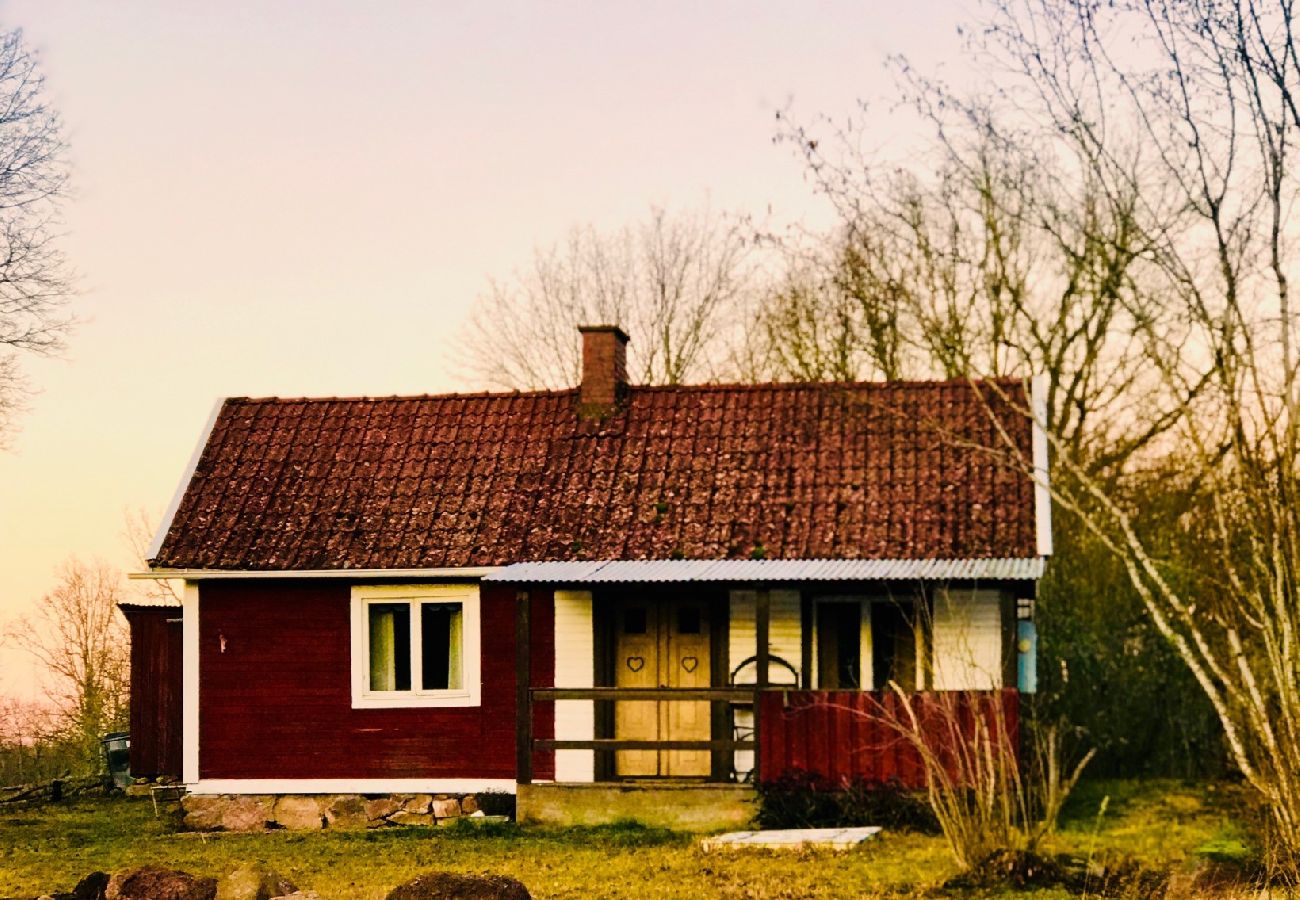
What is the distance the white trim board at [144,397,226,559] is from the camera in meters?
19.6

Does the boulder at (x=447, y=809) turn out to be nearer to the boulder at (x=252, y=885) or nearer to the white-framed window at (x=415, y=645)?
the white-framed window at (x=415, y=645)

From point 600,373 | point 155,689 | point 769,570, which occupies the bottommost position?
point 155,689

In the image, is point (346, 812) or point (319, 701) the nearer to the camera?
point (346, 812)

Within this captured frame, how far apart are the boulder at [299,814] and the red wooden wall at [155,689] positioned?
3.35m

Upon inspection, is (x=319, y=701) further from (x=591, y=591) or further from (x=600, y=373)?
(x=600, y=373)

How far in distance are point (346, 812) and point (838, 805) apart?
562 centimetres

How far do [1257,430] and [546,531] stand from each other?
888cm

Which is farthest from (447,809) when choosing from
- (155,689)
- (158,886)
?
(158,886)

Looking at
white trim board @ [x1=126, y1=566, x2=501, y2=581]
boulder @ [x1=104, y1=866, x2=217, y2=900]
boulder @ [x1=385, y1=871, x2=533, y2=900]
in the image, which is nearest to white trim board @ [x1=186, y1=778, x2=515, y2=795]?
white trim board @ [x1=126, y1=566, x2=501, y2=581]

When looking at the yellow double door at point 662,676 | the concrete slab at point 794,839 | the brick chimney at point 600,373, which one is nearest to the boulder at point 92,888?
the concrete slab at point 794,839

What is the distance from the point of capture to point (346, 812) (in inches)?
742

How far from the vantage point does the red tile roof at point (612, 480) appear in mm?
18531

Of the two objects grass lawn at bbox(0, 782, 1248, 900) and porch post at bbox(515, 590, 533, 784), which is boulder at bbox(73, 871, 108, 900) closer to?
grass lawn at bbox(0, 782, 1248, 900)

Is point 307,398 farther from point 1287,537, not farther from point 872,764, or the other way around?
point 1287,537
